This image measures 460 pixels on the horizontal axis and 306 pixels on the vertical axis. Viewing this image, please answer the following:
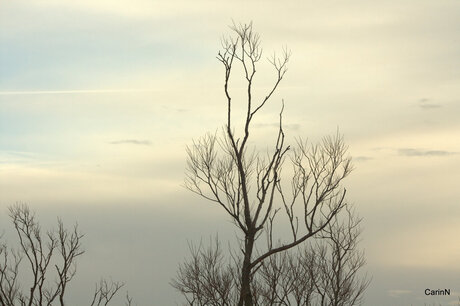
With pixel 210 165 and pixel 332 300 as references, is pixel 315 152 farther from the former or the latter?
pixel 332 300

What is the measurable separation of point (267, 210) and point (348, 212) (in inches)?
413

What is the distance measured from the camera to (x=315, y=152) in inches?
775

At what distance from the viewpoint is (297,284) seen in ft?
84.9

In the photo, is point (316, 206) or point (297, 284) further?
point (297, 284)

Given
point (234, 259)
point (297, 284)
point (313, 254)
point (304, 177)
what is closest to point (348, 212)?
point (313, 254)

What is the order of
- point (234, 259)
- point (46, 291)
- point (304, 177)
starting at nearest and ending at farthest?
point (304, 177), point (234, 259), point (46, 291)

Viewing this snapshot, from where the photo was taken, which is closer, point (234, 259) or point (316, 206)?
point (316, 206)

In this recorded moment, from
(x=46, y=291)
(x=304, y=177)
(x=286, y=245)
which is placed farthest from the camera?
Result: (x=46, y=291)

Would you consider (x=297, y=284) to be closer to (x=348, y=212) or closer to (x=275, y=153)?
(x=348, y=212)

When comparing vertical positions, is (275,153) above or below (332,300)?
above

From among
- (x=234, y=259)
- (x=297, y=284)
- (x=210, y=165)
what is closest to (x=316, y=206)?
(x=210, y=165)

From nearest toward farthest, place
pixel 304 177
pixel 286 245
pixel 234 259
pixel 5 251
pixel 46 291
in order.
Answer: pixel 286 245
pixel 304 177
pixel 234 259
pixel 46 291
pixel 5 251

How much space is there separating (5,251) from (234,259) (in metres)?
9.52

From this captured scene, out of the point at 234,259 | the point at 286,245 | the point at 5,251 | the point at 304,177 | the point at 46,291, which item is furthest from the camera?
the point at 5,251
